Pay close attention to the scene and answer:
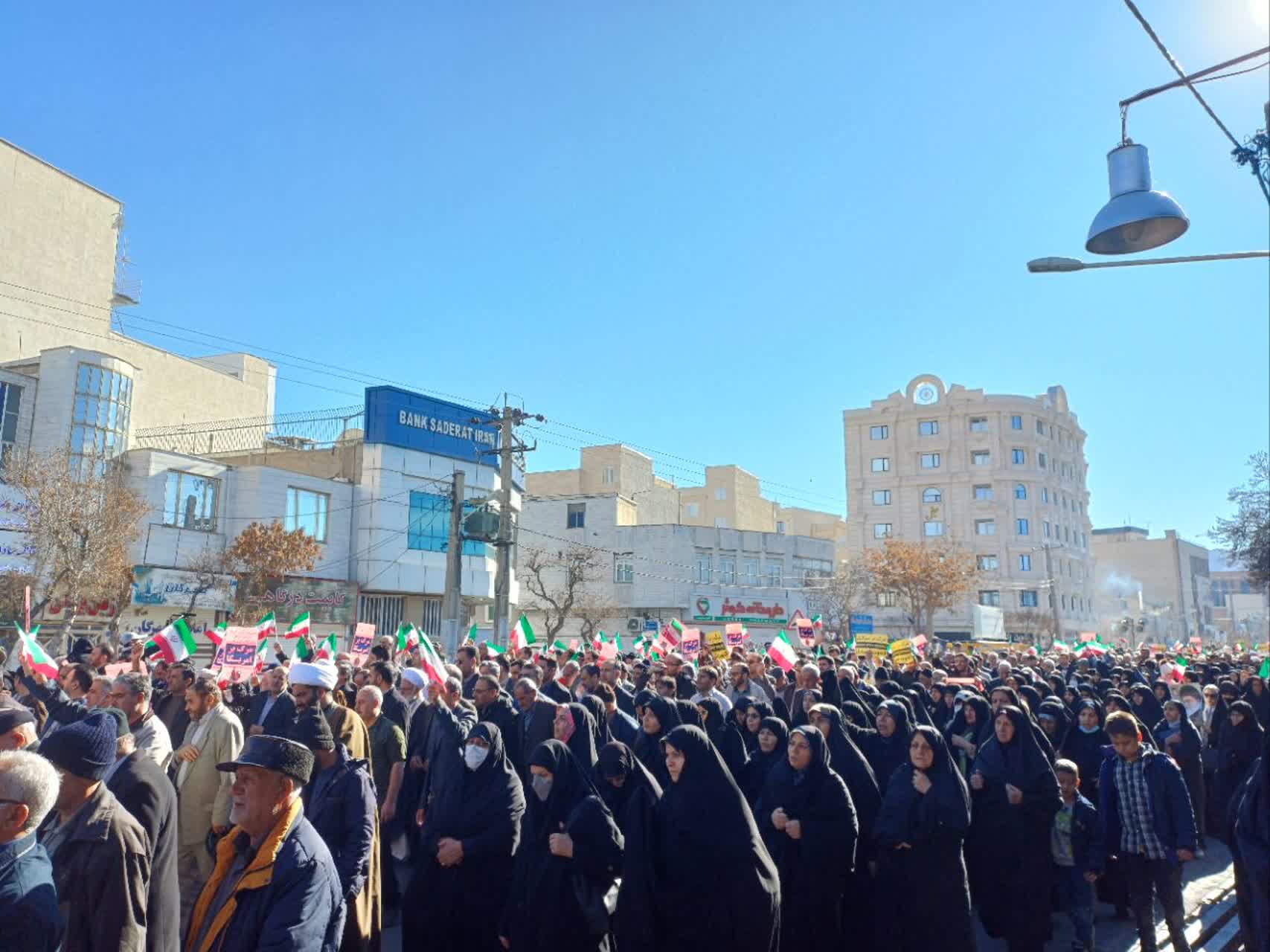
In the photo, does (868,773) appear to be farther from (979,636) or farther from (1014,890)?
(979,636)

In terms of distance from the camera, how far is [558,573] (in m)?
52.3

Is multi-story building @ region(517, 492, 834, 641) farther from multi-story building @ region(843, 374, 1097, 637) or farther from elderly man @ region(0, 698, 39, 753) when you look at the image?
elderly man @ region(0, 698, 39, 753)

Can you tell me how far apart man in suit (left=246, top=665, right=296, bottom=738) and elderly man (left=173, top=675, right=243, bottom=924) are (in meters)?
0.51

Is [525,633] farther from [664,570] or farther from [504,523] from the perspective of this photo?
[664,570]

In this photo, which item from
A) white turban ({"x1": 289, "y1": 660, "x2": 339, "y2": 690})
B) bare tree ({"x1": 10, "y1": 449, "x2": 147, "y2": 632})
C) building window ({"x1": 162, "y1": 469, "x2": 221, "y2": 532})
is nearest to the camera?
white turban ({"x1": 289, "y1": 660, "x2": 339, "y2": 690})

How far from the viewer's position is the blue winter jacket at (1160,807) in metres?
6.18

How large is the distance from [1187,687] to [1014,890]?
6.56 metres

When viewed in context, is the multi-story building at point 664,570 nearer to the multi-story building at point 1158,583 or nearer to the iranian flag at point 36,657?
the iranian flag at point 36,657

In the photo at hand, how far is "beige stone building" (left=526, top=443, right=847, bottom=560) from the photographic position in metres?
59.6

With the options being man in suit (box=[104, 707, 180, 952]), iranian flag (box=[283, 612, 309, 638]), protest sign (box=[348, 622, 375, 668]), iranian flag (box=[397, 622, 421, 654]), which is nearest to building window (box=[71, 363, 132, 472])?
iranian flag (box=[283, 612, 309, 638])

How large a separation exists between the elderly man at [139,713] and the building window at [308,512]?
2885cm

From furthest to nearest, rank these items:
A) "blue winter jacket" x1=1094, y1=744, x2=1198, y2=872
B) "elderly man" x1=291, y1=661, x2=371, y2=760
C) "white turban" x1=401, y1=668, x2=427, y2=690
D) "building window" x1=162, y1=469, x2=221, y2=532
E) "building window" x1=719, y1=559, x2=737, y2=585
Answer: "building window" x1=719, y1=559, x2=737, y2=585
"building window" x1=162, y1=469, x2=221, y2=532
"white turban" x1=401, y1=668, x2=427, y2=690
"elderly man" x1=291, y1=661, x2=371, y2=760
"blue winter jacket" x1=1094, y1=744, x2=1198, y2=872

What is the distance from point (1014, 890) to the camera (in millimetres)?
6496

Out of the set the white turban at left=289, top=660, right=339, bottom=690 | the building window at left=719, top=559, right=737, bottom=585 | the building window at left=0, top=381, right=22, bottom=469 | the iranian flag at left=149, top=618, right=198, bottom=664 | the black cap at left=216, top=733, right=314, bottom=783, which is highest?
the building window at left=0, top=381, right=22, bottom=469
